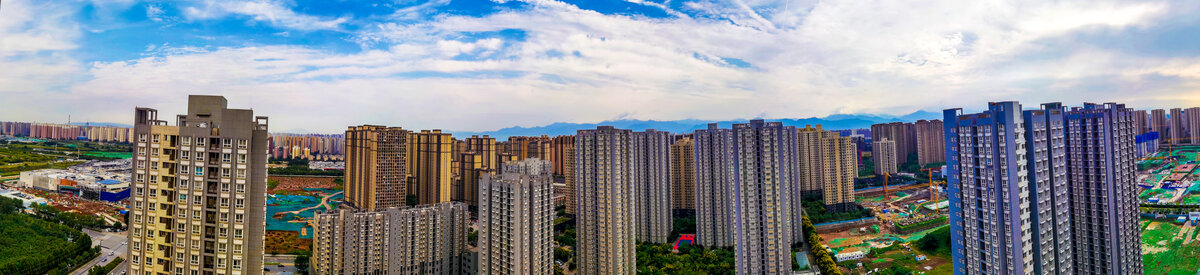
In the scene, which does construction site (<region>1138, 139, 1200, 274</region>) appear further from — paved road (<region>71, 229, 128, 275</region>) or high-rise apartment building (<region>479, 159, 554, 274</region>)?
paved road (<region>71, 229, 128, 275</region>)

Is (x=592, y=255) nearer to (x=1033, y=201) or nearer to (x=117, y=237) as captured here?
(x=1033, y=201)

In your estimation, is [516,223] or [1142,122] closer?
[516,223]

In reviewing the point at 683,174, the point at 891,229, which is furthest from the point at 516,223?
the point at 891,229

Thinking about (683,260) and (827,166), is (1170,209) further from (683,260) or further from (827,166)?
(683,260)

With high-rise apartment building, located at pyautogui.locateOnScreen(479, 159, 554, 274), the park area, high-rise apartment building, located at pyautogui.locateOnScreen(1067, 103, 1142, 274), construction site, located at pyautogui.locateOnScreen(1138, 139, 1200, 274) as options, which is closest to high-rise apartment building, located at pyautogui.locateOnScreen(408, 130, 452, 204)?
high-rise apartment building, located at pyautogui.locateOnScreen(479, 159, 554, 274)

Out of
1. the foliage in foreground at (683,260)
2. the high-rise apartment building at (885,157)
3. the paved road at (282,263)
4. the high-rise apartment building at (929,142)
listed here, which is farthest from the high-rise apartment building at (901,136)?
the paved road at (282,263)

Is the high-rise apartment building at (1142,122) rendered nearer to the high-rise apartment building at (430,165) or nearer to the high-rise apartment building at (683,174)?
the high-rise apartment building at (683,174)
